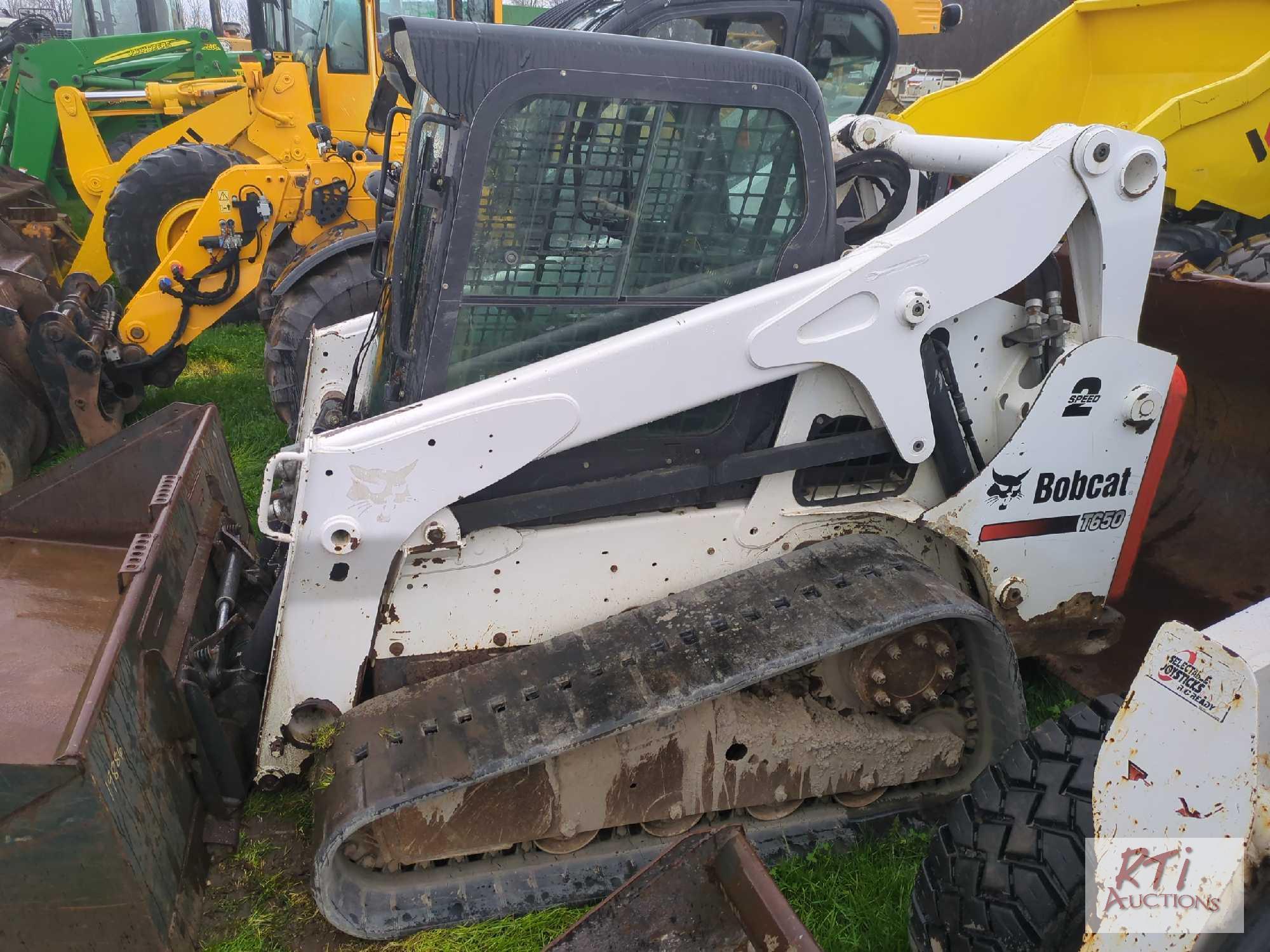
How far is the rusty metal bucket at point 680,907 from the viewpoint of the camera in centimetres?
198

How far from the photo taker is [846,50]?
3746 millimetres

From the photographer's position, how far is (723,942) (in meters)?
2.03

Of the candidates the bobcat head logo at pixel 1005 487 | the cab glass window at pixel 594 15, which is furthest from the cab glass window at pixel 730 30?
the bobcat head logo at pixel 1005 487

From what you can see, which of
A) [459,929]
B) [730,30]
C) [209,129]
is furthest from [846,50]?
[209,129]

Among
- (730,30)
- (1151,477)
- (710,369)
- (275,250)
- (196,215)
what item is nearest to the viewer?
(710,369)

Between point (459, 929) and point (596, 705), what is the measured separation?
67cm

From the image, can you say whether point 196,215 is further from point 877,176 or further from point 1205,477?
point 1205,477

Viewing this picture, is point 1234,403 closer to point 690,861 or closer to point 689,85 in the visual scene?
point 689,85

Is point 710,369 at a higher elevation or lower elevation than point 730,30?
lower

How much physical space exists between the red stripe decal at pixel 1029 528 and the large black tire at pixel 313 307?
324 cm

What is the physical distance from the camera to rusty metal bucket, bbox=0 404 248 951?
6.19 ft

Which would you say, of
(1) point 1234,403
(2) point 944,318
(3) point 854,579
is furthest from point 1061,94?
(3) point 854,579

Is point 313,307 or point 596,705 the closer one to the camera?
point 596,705

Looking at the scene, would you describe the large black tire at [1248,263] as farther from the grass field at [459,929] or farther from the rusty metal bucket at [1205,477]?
the grass field at [459,929]
